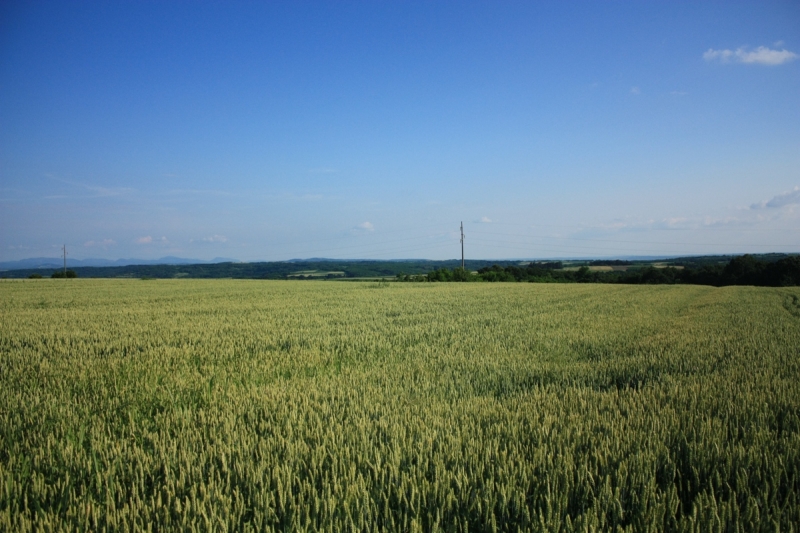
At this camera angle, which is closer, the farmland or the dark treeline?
the farmland

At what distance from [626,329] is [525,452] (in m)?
8.31

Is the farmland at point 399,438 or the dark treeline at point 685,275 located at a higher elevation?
the farmland at point 399,438

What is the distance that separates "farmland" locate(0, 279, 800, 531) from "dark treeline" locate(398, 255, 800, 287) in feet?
172

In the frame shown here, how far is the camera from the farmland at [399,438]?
2244 mm

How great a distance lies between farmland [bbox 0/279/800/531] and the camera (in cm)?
224

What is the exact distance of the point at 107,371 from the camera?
5617 millimetres

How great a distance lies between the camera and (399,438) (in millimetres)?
3168

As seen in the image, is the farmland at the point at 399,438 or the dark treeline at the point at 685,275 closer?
the farmland at the point at 399,438

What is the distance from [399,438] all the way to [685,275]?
77887mm

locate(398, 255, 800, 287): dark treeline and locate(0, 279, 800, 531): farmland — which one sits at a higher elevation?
locate(0, 279, 800, 531): farmland

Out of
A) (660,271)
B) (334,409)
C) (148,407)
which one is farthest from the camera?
(660,271)

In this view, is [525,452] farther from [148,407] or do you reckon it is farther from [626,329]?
[626,329]

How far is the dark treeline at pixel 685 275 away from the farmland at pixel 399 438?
52.4 m

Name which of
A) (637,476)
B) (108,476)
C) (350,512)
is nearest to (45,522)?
(108,476)
